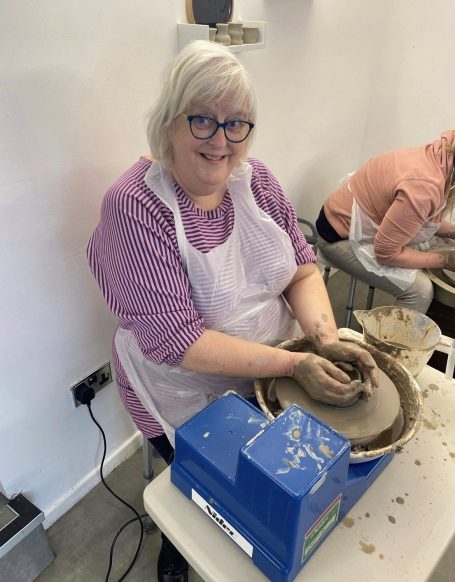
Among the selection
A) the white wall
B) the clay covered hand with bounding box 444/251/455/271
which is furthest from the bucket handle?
the white wall

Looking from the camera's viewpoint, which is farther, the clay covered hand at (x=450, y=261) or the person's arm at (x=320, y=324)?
the clay covered hand at (x=450, y=261)

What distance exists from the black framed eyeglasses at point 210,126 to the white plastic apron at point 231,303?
0.15 metres

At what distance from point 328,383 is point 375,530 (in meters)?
0.26

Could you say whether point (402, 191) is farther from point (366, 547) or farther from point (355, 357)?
point (366, 547)

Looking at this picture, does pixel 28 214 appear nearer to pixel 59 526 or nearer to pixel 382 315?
pixel 382 315

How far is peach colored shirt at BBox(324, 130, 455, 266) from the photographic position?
1.70m

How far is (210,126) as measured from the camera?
0.93 metres

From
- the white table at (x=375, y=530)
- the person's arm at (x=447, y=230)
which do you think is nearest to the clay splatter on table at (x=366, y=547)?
the white table at (x=375, y=530)

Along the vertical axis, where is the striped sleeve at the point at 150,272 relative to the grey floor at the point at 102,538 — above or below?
above

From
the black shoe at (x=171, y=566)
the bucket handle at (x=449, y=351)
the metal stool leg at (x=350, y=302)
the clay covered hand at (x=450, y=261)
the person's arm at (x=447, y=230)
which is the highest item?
the bucket handle at (x=449, y=351)

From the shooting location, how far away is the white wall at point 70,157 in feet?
3.26

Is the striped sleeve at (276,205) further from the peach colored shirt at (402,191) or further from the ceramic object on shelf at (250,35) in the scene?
the peach colored shirt at (402,191)

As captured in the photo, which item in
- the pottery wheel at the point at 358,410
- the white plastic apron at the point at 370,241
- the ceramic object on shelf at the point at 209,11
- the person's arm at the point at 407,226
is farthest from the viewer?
the white plastic apron at the point at 370,241

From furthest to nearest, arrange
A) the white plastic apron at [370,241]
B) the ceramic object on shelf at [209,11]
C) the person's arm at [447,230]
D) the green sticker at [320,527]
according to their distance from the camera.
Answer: the person's arm at [447,230] → the white plastic apron at [370,241] → the ceramic object on shelf at [209,11] → the green sticker at [320,527]
